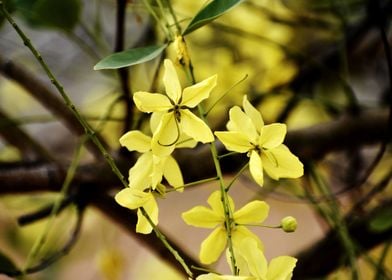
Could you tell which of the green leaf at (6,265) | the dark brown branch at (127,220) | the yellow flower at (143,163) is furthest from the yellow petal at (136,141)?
the dark brown branch at (127,220)

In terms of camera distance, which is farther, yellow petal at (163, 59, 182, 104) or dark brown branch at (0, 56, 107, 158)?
dark brown branch at (0, 56, 107, 158)

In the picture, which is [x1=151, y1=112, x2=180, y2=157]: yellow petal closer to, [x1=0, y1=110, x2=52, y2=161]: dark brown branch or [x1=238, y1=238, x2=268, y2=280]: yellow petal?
[x1=238, y1=238, x2=268, y2=280]: yellow petal

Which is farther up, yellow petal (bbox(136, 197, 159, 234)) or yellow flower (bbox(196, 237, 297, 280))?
yellow petal (bbox(136, 197, 159, 234))

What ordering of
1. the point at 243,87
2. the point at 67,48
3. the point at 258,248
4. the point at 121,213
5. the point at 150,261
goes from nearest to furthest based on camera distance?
the point at 258,248
the point at 121,213
the point at 243,87
the point at 150,261
the point at 67,48

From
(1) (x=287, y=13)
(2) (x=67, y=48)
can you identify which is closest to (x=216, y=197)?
(1) (x=287, y=13)

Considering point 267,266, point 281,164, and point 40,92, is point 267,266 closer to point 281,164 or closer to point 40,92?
point 281,164

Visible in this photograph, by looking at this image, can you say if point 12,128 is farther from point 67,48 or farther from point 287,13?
point 67,48

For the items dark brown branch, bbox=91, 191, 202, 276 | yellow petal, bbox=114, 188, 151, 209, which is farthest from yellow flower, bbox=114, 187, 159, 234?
dark brown branch, bbox=91, 191, 202, 276
